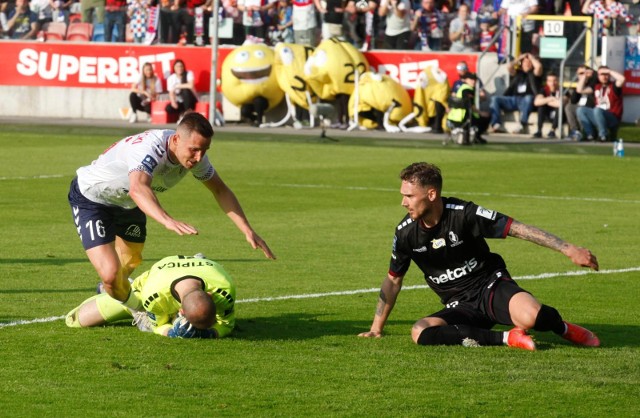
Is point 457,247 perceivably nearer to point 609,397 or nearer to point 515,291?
point 515,291

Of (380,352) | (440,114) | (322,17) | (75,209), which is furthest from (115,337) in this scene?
(322,17)

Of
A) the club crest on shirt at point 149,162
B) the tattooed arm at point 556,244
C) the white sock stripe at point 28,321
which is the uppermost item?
the club crest on shirt at point 149,162

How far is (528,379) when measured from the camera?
8.12 metres

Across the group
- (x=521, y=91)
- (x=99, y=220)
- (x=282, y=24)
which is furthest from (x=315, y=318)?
(x=282, y=24)

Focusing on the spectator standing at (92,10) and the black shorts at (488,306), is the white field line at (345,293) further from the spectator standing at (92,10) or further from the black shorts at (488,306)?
the spectator standing at (92,10)

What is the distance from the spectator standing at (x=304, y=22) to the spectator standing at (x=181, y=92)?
3.17 metres

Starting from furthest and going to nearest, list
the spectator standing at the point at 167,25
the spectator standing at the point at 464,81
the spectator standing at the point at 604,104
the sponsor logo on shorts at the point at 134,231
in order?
1. the spectator standing at the point at 167,25
2. the spectator standing at the point at 464,81
3. the spectator standing at the point at 604,104
4. the sponsor logo on shorts at the point at 134,231

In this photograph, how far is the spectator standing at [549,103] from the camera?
3259 cm

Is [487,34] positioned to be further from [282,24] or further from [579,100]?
[282,24]

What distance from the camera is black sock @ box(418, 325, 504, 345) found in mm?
9148

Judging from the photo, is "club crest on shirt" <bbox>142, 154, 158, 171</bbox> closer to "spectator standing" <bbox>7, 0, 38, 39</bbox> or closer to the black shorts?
the black shorts

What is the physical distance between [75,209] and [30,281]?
236 centimetres

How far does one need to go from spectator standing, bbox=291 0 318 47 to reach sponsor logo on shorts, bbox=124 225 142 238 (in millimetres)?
26764


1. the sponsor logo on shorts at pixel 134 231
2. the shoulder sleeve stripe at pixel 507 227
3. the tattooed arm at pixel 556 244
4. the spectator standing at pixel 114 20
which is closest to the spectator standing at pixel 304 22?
the spectator standing at pixel 114 20
